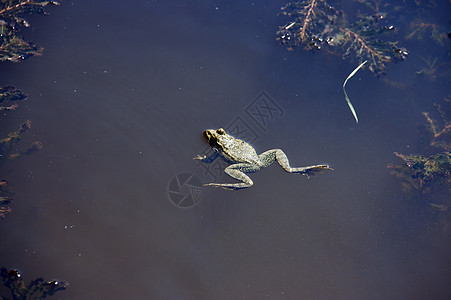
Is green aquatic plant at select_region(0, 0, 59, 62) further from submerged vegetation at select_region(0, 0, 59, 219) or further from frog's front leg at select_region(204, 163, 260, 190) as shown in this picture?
frog's front leg at select_region(204, 163, 260, 190)

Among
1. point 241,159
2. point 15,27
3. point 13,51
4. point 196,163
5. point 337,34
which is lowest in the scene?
point 196,163

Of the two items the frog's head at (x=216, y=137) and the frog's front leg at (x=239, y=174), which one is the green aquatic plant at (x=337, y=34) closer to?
the frog's head at (x=216, y=137)

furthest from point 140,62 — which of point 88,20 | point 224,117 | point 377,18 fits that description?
point 377,18

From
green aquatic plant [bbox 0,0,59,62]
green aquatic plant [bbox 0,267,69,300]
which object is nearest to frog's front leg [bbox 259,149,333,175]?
green aquatic plant [bbox 0,267,69,300]

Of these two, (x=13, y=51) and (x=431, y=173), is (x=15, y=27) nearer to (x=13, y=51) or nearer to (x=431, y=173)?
(x=13, y=51)

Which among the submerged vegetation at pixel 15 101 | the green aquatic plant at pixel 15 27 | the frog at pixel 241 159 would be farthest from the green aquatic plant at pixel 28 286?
the green aquatic plant at pixel 15 27

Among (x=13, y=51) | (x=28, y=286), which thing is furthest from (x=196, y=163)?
(x=13, y=51)

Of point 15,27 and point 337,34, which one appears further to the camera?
point 337,34
